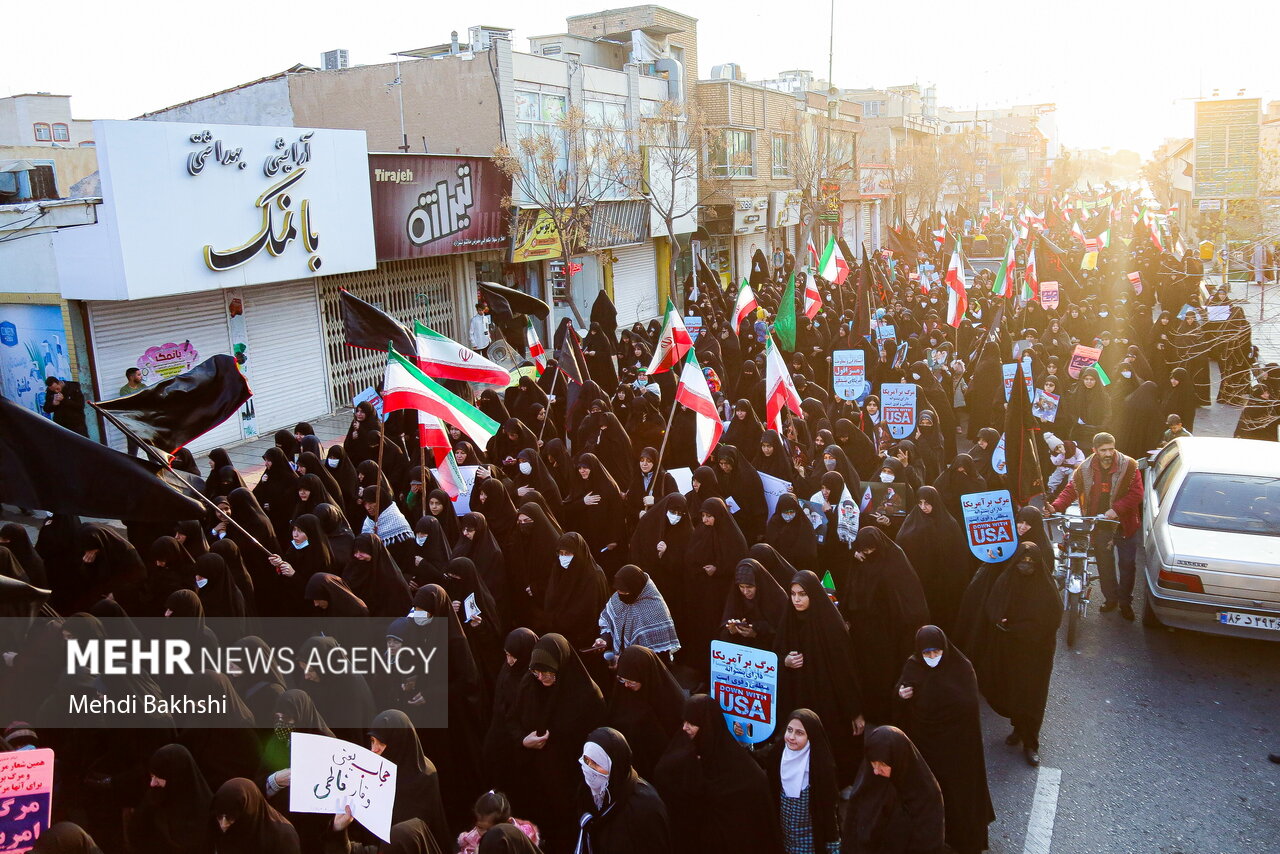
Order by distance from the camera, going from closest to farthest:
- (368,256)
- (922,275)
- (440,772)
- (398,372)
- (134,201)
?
(440,772)
(398,372)
(134,201)
(368,256)
(922,275)

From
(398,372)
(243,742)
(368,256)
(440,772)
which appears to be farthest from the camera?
(368,256)

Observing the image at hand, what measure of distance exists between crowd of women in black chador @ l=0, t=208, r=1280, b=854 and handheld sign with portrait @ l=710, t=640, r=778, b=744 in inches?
4.9

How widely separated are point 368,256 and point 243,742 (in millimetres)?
12320

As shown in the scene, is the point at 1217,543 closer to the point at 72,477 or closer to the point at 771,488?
the point at 771,488

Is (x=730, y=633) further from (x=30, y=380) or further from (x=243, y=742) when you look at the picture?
(x=30, y=380)

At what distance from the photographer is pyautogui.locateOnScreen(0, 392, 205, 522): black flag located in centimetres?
424

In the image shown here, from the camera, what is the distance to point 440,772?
5.03 metres

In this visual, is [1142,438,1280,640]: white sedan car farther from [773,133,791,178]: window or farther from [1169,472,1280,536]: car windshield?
[773,133,791,178]: window

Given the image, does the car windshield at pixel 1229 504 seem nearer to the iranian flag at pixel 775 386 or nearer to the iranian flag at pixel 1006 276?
the iranian flag at pixel 775 386

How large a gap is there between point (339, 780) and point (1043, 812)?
351 centimetres

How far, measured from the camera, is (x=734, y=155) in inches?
1195

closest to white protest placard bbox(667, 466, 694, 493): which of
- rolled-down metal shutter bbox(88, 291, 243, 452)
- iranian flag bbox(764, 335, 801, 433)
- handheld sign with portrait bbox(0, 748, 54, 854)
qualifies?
iranian flag bbox(764, 335, 801, 433)

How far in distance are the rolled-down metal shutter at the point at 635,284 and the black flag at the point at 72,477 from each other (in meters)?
20.7

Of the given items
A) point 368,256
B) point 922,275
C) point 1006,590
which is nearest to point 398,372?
point 1006,590
